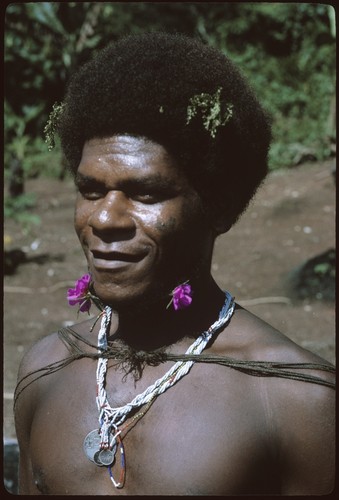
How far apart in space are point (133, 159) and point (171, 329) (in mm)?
566

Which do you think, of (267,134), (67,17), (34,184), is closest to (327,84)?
(67,17)

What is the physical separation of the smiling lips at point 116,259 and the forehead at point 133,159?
0.77ft

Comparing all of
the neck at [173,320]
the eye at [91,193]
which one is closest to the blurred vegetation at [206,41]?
the neck at [173,320]

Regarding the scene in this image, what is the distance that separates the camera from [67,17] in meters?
13.3

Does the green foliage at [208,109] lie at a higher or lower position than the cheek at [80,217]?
higher

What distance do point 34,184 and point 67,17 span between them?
321 cm

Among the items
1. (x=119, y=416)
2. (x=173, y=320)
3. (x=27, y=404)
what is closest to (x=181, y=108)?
(x=173, y=320)

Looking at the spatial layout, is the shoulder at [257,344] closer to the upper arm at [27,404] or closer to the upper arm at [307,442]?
the upper arm at [307,442]

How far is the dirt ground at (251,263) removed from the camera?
7293mm

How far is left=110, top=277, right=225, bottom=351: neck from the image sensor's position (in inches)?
89.0

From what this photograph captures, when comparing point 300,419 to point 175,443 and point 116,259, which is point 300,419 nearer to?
A: point 175,443

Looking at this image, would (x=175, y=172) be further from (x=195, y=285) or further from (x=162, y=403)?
(x=162, y=403)

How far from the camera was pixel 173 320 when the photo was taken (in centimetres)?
227

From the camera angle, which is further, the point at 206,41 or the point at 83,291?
the point at 206,41
